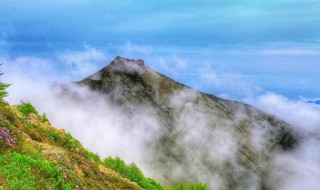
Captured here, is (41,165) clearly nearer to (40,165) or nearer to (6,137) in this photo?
(40,165)

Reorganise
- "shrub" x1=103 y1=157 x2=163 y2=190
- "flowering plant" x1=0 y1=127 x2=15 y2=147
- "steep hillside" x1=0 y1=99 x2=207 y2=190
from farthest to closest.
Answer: "shrub" x1=103 y1=157 x2=163 y2=190
"flowering plant" x1=0 y1=127 x2=15 y2=147
"steep hillside" x1=0 y1=99 x2=207 y2=190

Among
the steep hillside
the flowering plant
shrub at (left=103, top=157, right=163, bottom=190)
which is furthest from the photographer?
shrub at (left=103, top=157, right=163, bottom=190)

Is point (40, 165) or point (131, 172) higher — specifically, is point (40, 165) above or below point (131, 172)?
below

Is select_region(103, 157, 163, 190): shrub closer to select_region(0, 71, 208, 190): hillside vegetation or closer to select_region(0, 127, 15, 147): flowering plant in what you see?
select_region(0, 71, 208, 190): hillside vegetation

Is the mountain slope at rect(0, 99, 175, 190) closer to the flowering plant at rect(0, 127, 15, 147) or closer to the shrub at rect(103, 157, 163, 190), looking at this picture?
the flowering plant at rect(0, 127, 15, 147)

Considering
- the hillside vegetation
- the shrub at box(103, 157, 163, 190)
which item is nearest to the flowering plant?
the hillside vegetation

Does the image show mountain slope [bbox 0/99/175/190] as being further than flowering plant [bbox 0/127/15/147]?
No

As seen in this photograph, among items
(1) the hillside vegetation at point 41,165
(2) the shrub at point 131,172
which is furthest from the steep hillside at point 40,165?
(2) the shrub at point 131,172

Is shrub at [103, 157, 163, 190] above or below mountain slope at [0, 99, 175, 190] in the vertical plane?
above

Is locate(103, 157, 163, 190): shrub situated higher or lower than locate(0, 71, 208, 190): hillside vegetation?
higher

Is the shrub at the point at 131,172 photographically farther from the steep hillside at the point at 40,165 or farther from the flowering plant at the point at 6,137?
the flowering plant at the point at 6,137

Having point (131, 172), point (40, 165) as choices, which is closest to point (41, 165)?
point (40, 165)

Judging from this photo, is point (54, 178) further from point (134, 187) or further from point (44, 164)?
point (134, 187)

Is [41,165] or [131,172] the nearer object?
[41,165]
